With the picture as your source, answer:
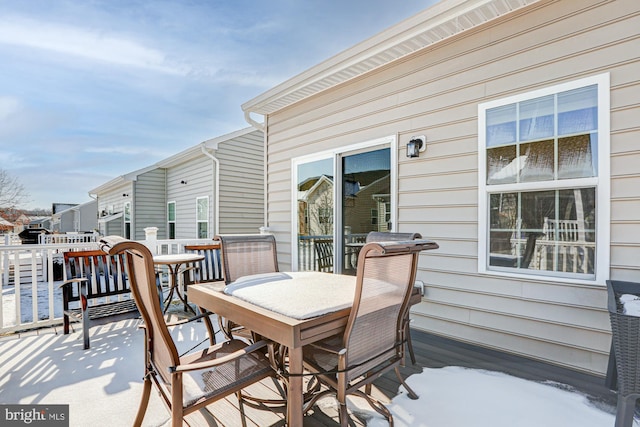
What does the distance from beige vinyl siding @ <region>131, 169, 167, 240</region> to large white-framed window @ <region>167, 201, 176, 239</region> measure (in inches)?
6.5

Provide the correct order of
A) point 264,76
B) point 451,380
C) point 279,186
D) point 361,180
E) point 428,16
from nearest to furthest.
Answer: point 451,380
point 428,16
point 361,180
point 279,186
point 264,76

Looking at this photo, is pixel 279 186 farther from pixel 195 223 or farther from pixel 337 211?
pixel 195 223

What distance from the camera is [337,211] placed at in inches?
173

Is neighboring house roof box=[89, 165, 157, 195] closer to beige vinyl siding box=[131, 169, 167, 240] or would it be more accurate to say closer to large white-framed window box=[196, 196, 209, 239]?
beige vinyl siding box=[131, 169, 167, 240]

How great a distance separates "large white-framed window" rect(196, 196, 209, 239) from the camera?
28.1ft

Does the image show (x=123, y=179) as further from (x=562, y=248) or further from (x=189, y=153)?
(x=562, y=248)

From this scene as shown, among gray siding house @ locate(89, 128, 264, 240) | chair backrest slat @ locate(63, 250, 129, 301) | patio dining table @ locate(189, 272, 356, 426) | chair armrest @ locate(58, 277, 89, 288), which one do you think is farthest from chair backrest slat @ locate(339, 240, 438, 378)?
gray siding house @ locate(89, 128, 264, 240)

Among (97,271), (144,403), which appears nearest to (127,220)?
(97,271)

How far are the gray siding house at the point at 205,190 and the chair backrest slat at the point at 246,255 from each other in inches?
223

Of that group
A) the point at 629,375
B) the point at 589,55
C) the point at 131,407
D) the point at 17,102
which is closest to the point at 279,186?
the point at 131,407

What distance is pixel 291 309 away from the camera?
157cm

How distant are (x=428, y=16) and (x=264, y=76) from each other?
5.29m

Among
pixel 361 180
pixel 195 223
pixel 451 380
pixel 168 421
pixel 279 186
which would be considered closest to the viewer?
pixel 168 421

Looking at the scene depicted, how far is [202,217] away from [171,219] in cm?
242
